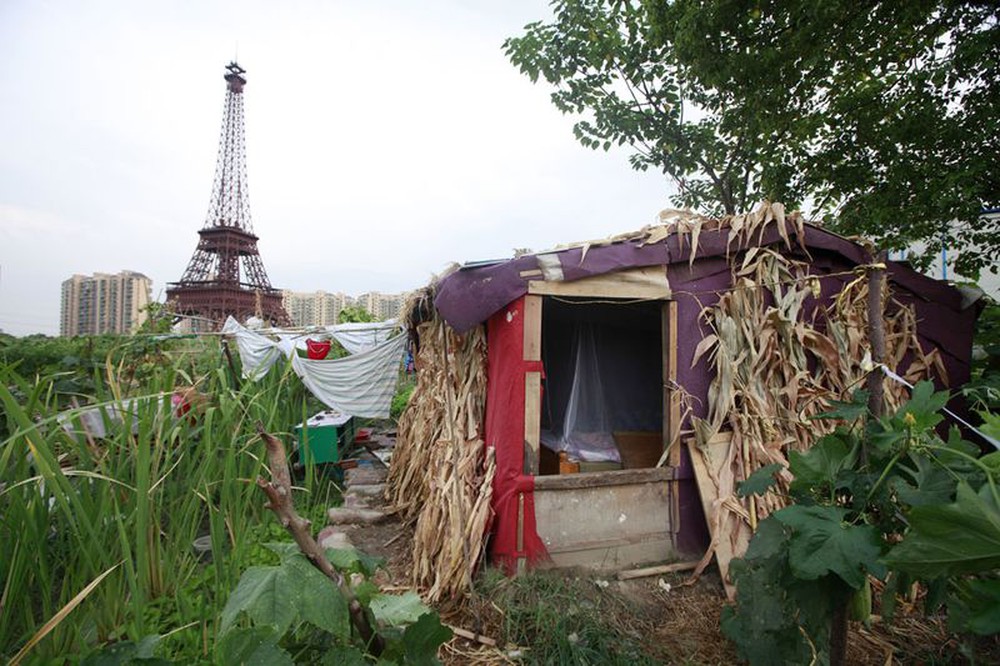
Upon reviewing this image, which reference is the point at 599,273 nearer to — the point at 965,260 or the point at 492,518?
the point at 492,518

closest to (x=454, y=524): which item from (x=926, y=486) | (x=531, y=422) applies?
(x=531, y=422)

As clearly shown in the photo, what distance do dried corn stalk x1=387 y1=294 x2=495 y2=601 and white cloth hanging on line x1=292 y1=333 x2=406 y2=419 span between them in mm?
2665

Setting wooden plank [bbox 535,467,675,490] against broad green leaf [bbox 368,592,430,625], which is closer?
broad green leaf [bbox 368,592,430,625]

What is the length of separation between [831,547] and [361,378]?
25.3 ft

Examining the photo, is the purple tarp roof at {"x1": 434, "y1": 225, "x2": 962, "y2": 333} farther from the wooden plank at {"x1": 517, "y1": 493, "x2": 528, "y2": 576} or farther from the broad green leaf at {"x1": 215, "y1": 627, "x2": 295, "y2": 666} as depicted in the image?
the broad green leaf at {"x1": 215, "y1": 627, "x2": 295, "y2": 666}

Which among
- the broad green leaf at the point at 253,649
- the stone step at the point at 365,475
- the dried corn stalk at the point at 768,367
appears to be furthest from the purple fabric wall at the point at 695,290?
the stone step at the point at 365,475

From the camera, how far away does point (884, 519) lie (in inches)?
60.5

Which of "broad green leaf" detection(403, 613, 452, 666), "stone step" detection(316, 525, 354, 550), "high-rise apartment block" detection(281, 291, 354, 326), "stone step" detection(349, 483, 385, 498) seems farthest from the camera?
"high-rise apartment block" detection(281, 291, 354, 326)

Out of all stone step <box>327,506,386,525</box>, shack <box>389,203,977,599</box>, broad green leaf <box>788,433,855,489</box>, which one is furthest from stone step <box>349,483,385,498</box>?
broad green leaf <box>788,433,855,489</box>

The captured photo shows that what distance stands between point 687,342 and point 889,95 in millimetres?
4976

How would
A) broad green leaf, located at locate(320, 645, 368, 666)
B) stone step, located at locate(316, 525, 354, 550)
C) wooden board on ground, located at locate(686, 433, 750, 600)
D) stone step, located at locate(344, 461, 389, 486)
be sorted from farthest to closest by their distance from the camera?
1. stone step, located at locate(344, 461, 389, 486)
2. stone step, located at locate(316, 525, 354, 550)
3. wooden board on ground, located at locate(686, 433, 750, 600)
4. broad green leaf, located at locate(320, 645, 368, 666)

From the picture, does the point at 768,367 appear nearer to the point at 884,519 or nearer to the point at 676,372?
the point at 676,372

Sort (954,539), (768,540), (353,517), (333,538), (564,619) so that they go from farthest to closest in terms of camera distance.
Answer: (353,517) < (333,538) < (564,619) < (768,540) < (954,539)

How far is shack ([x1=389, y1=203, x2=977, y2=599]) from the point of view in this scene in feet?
12.2
